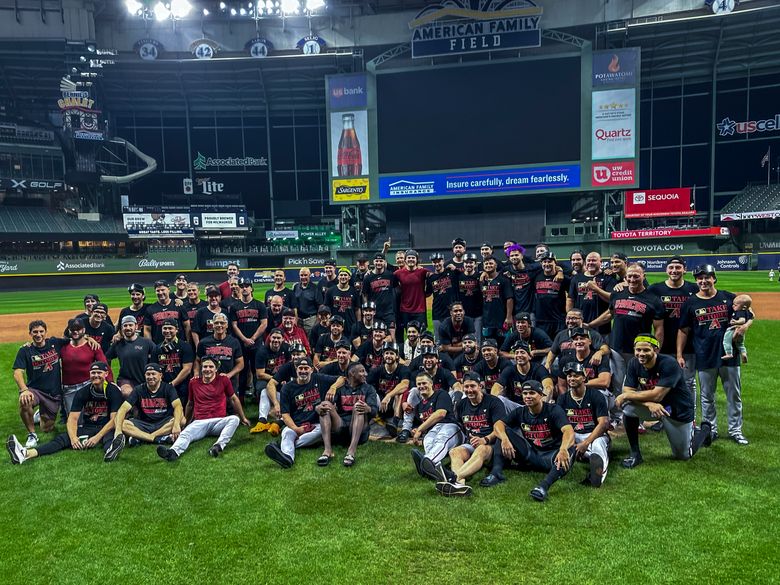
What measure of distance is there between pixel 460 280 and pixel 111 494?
693cm

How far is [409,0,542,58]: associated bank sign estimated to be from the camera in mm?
40000

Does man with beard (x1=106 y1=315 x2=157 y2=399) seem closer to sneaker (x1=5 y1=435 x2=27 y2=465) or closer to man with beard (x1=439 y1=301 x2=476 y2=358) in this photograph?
sneaker (x1=5 y1=435 x2=27 y2=465)

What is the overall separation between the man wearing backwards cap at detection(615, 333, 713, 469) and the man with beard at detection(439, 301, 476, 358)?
3.04m

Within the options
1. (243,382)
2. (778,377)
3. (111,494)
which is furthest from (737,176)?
(111,494)

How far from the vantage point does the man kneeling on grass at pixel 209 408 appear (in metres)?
7.77

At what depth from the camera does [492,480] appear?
6.20 metres

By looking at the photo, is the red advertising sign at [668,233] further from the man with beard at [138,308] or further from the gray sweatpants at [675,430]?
the man with beard at [138,308]

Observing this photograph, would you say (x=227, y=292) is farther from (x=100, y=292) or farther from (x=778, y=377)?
(x=100, y=292)

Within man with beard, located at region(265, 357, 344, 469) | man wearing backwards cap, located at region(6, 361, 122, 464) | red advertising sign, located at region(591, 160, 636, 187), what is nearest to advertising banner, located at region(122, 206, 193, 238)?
red advertising sign, located at region(591, 160, 636, 187)

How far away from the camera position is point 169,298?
404 inches

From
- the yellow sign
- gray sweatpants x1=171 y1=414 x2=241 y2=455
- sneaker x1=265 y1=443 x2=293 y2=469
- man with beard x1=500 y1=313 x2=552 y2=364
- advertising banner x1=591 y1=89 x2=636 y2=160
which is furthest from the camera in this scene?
the yellow sign

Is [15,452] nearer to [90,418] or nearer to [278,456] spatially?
[90,418]

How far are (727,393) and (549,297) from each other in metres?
3.23

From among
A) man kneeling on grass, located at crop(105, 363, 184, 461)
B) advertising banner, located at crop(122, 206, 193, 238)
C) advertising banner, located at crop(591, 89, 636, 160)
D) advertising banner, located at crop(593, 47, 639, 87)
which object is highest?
advertising banner, located at crop(593, 47, 639, 87)
